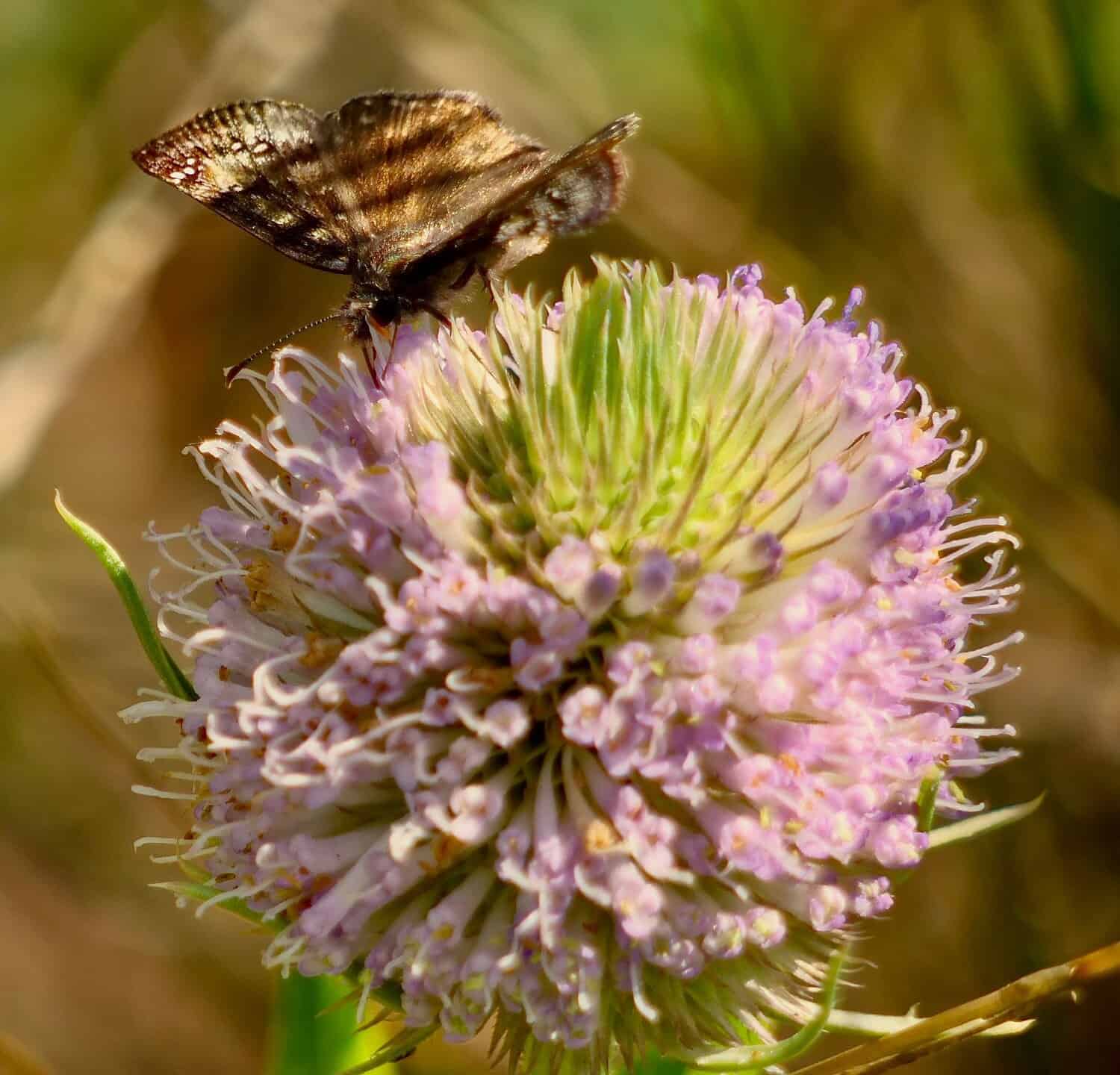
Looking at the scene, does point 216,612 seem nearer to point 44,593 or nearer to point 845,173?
point 44,593

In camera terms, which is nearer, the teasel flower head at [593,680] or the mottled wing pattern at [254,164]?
the teasel flower head at [593,680]

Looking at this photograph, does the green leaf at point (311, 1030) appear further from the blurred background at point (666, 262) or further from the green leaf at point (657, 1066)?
the blurred background at point (666, 262)

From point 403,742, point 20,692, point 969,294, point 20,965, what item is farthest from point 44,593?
point 969,294

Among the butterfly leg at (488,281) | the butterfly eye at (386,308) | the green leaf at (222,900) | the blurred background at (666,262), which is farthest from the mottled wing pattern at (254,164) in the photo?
the blurred background at (666,262)

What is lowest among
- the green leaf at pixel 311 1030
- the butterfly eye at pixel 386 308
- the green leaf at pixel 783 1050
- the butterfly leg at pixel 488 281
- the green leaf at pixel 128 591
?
the green leaf at pixel 311 1030

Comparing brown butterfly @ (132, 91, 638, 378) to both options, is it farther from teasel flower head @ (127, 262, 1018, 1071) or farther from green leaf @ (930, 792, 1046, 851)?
green leaf @ (930, 792, 1046, 851)

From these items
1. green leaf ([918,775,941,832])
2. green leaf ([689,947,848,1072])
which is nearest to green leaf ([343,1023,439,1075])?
green leaf ([689,947,848,1072])
